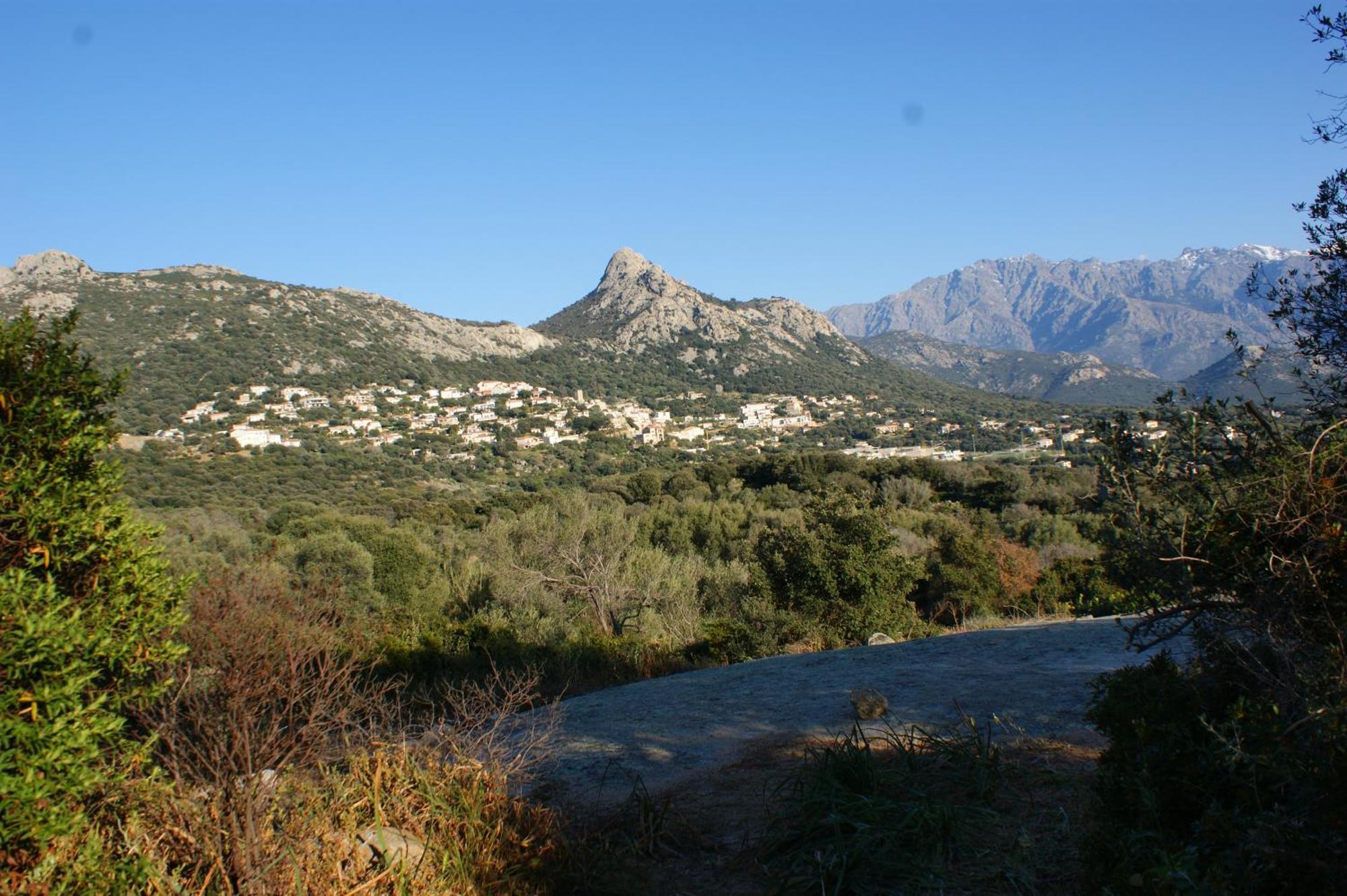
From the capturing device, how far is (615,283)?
94500 millimetres

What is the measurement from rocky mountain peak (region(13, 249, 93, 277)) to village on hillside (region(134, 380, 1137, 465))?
20.0 m

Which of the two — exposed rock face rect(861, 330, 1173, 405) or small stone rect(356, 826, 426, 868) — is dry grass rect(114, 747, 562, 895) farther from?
exposed rock face rect(861, 330, 1173, 405)

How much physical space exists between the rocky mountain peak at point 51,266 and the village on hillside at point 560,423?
65.6ft

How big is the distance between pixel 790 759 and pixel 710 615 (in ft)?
41.6

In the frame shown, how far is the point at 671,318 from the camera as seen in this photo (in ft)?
277

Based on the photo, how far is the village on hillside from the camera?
4644 cm

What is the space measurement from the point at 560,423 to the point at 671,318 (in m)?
27.8

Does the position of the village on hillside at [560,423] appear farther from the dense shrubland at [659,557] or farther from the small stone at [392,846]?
the small stone at [392,846]

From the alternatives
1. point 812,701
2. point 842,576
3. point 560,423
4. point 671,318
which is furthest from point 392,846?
point 671,318

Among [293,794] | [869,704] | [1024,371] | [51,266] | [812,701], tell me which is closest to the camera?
[293,794]

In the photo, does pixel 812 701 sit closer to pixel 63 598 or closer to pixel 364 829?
pixel 364 829

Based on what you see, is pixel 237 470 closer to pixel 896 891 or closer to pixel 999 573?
pixel 999 573

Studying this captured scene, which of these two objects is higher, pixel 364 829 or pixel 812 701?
pixel 364 829

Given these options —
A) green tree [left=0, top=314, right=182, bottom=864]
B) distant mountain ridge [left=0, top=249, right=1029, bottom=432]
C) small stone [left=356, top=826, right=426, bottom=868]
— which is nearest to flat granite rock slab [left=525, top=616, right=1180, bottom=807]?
small stone [left=356, top=826, right=426, bottom=868]
